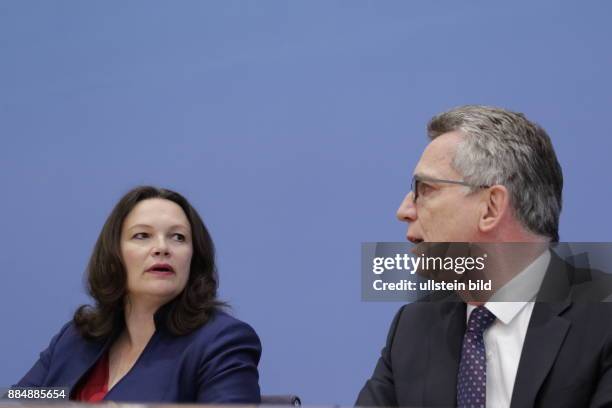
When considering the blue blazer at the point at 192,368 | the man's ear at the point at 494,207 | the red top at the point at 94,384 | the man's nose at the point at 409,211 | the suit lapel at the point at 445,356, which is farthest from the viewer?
the red top at the point at 94,384

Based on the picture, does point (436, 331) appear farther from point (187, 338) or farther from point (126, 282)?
point (126, 282)

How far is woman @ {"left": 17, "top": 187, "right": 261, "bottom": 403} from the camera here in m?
2.20

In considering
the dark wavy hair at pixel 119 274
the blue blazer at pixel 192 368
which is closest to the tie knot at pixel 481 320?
the blue blazer at pixel 192 368

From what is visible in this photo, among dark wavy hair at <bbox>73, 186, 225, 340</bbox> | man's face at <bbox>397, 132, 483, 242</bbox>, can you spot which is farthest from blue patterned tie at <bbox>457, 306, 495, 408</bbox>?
dark wavy hair at <bbox>73, 186, 225, 340</bbox>

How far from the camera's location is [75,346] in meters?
2.45

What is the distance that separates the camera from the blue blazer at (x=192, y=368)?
215 centimetres

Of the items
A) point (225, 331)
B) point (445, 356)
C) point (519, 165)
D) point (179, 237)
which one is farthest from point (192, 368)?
point (519, 165)

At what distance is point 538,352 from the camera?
1744 mm

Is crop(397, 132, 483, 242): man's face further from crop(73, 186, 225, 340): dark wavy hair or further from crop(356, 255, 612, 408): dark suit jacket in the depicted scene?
crop(73, 186, 225, 340): dark wavy hair

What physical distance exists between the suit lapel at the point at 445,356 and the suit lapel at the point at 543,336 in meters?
0.15

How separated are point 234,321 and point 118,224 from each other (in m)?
0.44

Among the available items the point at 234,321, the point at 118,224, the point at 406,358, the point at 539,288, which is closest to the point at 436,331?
the point at 406,358

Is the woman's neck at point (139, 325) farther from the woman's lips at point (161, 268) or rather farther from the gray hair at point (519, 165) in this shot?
the gray hair at point (519, 165)

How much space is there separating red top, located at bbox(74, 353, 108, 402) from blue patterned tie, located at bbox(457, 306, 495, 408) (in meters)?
0.97
